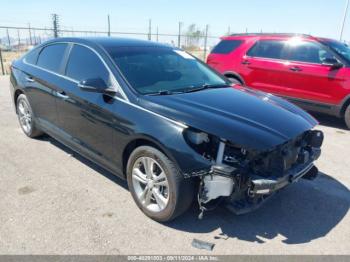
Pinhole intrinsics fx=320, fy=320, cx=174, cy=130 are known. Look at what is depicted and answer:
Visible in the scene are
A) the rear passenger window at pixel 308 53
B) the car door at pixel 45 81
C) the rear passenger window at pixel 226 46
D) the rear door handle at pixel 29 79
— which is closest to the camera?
the car door at pixel 45 81

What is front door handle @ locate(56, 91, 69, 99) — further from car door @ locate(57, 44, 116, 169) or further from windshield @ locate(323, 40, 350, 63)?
windshield @ locate(323, 40, 350, 63)

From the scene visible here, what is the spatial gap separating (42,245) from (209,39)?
23.5m

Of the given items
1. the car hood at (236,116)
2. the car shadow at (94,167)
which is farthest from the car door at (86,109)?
the car hood at (236,116)

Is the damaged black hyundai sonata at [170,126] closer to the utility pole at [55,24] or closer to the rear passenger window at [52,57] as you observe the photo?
the rear passenger window at [52,57]

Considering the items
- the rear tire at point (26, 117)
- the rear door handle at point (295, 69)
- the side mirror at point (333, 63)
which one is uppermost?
the side mirror at point (333, 63)

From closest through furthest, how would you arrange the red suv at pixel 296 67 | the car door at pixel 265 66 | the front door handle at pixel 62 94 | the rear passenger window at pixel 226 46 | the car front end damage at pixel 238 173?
the car front end damage at pixel 238 173 → the front door handle at pixel 62 94 → the red suv at pixel 296 67 → the car door at pixel 265 66 → the rear passenger window at pixel 226 46

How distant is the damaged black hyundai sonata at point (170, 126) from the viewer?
2729mm

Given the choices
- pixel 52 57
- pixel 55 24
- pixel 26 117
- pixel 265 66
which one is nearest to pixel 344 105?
pixel 265 66

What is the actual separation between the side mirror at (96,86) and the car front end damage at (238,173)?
108 cm

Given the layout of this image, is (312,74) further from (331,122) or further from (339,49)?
(331,122)

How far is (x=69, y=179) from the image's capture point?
3.96 meters

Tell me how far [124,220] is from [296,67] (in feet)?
17.7

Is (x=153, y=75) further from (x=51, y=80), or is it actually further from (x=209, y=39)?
(x=209, y=39)

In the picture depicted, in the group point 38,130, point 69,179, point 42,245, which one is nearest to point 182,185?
point 42,245
